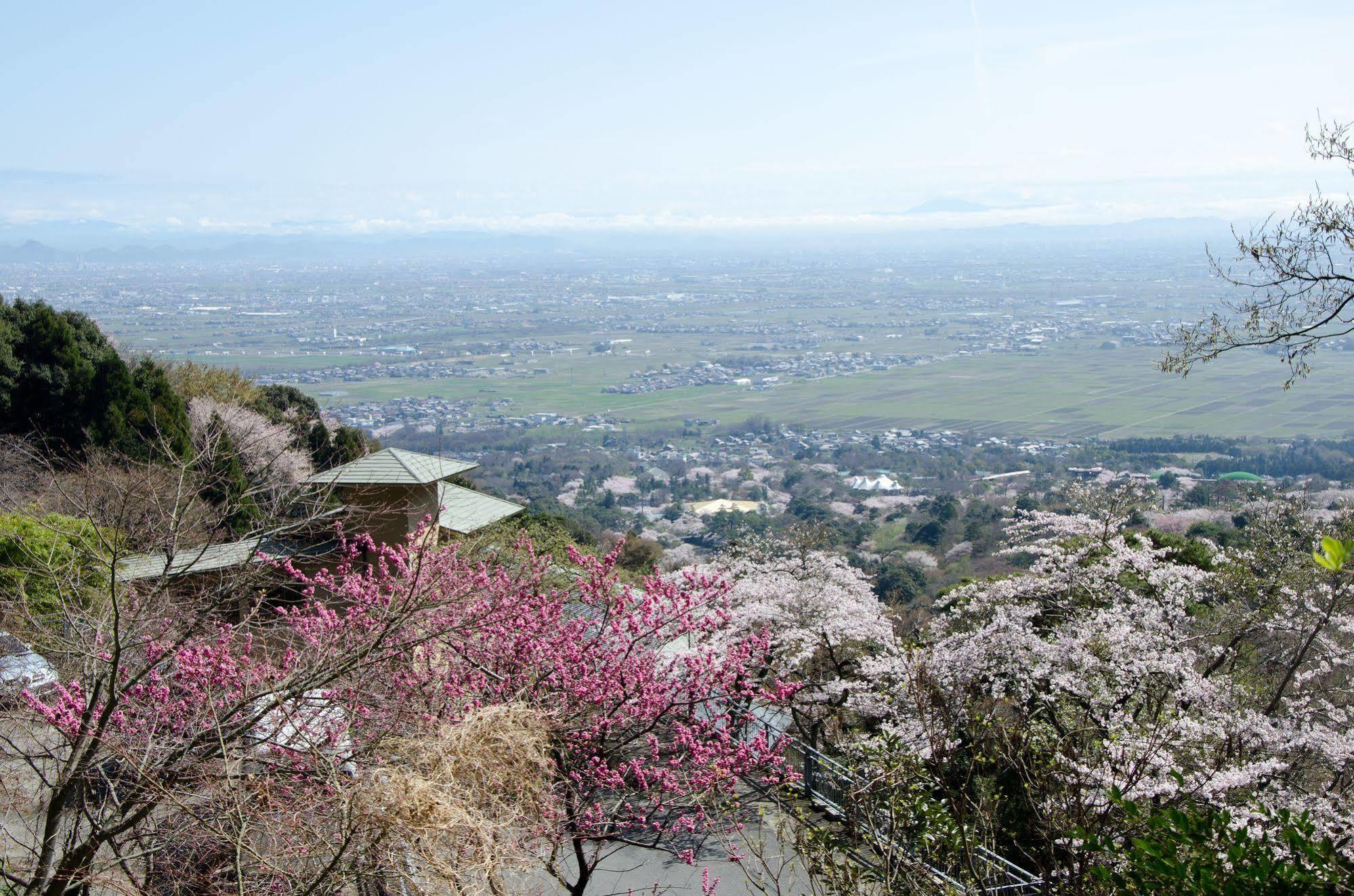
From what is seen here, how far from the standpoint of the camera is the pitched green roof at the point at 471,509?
1576cm

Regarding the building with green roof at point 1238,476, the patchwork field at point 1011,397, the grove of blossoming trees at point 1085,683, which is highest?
the grove of blossoming trees at point 1085,683

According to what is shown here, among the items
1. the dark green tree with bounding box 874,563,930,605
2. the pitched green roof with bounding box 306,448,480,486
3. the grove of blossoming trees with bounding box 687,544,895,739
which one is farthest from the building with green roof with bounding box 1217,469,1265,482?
the pitched green roof with bounding box 306,448,480,486

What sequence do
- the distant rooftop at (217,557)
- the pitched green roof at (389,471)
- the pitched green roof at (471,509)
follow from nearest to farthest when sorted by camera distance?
the distant rooftop at (217,557)
the pitched green roof at (389,471)
the pitched green roof at (471,509)

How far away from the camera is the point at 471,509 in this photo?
1691 centimetres

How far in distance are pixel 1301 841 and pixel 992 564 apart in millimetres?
25525

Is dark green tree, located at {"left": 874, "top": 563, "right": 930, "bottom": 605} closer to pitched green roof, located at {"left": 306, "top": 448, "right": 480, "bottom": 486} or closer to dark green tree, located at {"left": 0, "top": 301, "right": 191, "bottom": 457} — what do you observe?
pitched green roof, located at {"left": 306, "top": 448, "right": 480, "bottom": 486}

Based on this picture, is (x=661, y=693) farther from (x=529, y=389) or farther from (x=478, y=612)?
(x=529, y=389)

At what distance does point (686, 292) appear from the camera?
15162 cm

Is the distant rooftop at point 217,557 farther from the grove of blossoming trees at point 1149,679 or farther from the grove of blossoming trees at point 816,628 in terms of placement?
the grove of blossoming trees at point 1149,679

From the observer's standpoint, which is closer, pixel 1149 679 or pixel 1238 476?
pixel 1149 679

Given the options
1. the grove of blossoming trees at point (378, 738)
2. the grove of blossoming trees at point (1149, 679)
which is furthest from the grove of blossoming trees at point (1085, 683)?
the grove of blossoming trees at point (378, 738)

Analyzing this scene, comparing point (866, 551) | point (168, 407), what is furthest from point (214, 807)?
point (866, 551)

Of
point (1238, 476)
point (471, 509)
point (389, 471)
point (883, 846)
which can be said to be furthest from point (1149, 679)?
point (1238, 476)

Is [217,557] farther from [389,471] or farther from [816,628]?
[816,628]
